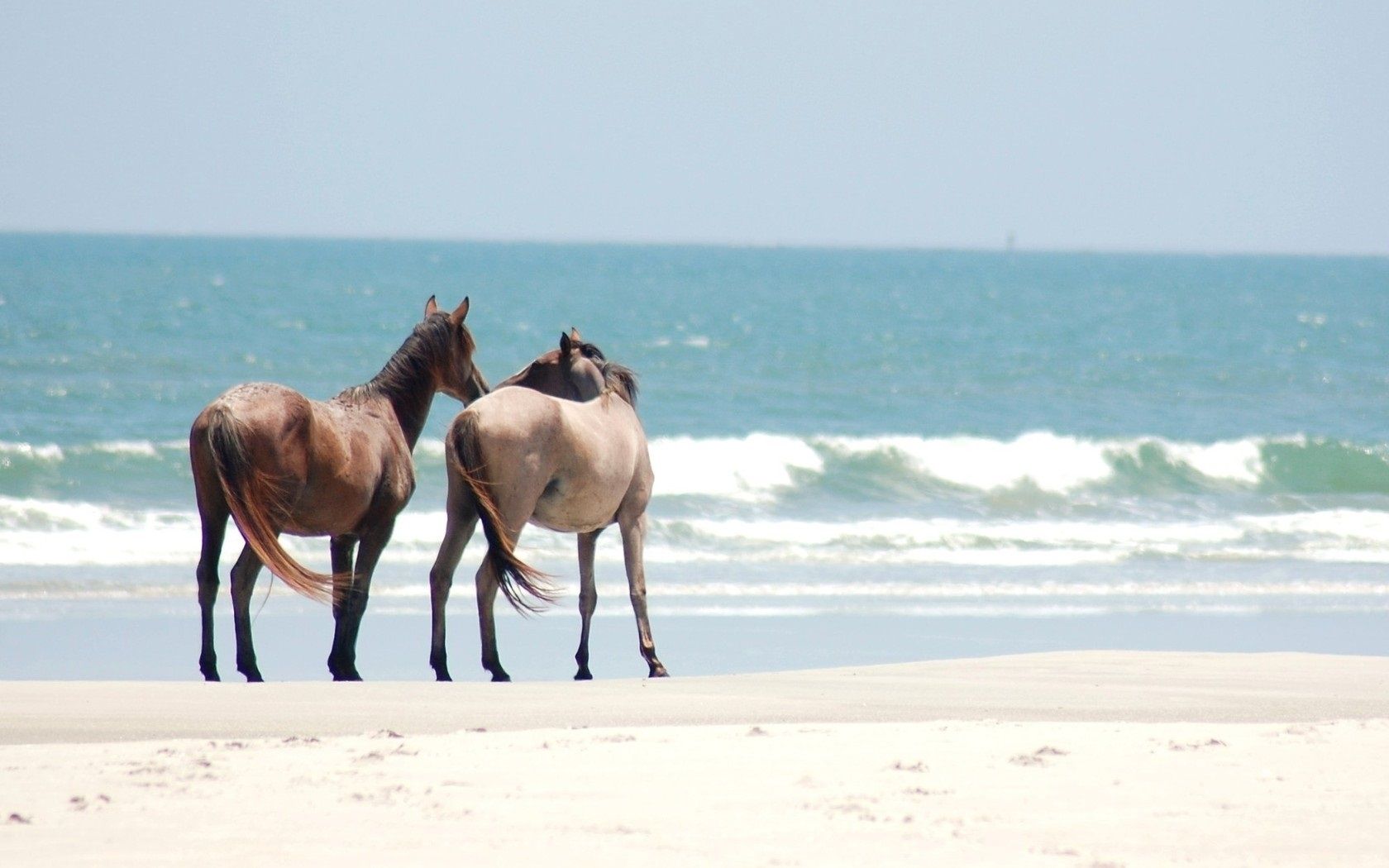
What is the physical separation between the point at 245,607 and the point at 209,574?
0.34 metres

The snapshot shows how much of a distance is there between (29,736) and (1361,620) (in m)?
8.47

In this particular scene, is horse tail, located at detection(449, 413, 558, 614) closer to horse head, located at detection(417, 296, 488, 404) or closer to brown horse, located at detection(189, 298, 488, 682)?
brown horse, located at detection(189, 298, 488, 682)

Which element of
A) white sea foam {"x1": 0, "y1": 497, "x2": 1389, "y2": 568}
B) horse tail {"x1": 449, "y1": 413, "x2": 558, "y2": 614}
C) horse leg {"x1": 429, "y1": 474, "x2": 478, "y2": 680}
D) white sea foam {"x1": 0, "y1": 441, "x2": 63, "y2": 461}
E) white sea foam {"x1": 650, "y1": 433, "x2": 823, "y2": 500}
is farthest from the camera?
white sea foam {"x1": 650, "y1": 433, "x2": 823, "y2": 500}

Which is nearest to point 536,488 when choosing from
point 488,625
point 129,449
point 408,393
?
point 488,625

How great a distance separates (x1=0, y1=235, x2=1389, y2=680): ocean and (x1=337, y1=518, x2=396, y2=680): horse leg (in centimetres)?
86

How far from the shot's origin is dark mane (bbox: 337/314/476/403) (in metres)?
7.97

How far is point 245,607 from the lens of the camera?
750 cm

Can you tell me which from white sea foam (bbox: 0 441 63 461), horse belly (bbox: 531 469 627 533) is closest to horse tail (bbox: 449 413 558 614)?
horse belly (bbox: 531 469 627 533)

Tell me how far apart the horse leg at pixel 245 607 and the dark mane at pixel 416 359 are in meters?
0.99

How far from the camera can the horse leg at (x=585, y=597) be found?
26.6 ft

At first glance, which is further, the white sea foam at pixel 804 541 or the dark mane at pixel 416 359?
the white sea foam at pixel 804 541

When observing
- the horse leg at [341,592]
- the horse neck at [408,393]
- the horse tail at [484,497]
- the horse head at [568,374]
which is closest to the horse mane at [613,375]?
the horse head at [568,374]

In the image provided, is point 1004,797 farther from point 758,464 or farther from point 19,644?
point 758,464

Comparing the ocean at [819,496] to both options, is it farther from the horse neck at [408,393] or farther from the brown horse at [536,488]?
the horse neck at [408,393]
